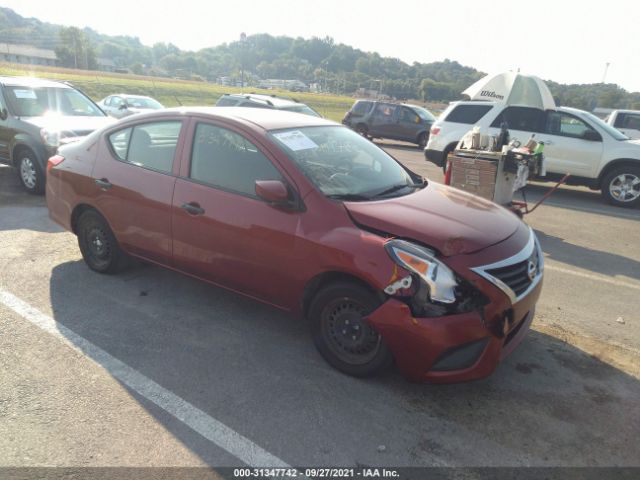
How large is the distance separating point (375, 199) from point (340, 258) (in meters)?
0.67

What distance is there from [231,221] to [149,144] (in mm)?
1302

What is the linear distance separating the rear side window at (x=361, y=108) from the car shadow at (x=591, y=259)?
14702mm

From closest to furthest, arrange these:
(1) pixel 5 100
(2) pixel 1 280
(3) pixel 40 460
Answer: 1. (3) pixel 40 460
2. (2) pixel 1 280
3. (1) pixel 5 100

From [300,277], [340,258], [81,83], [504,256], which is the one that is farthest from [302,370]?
[81,83]

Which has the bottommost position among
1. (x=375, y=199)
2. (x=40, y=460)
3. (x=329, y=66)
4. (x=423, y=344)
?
(x=40, y=460)

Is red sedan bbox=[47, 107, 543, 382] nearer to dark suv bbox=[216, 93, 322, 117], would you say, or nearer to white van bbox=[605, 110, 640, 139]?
dark suv bbox=[216, 93, 322, 117]

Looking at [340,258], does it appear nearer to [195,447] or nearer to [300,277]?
[300,277]

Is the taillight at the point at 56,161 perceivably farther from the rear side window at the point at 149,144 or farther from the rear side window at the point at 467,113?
the rear side window at the point at 467,113

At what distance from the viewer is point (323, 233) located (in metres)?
3.25

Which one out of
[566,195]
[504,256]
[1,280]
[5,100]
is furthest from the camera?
[566,195]

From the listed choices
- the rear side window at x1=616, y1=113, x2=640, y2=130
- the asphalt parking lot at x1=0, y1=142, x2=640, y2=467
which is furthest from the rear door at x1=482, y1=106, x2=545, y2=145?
the asphalt parking lot at x1=0, y1=142, x2=640, y2=467

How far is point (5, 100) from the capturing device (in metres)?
8.36

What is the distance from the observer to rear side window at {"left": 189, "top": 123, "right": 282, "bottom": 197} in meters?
3.66

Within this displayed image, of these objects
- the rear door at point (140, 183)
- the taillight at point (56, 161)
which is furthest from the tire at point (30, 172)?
the rear door at point (140, 183)
